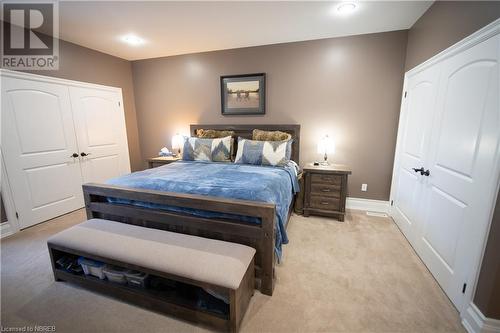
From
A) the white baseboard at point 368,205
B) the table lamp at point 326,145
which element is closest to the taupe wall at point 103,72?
the table lamp at point 326,145

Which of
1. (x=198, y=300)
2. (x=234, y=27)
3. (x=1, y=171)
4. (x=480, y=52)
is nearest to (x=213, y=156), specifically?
(x=234, y=27)

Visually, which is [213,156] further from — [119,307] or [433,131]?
[433,131]

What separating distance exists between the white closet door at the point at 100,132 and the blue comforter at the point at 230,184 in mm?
1726

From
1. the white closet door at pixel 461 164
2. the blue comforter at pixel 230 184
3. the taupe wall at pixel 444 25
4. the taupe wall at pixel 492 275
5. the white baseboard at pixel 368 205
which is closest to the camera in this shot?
the taupe wall at pixel 492 275

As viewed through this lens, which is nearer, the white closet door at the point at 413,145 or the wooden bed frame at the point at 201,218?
the wooden bed frame at the point at 201,218

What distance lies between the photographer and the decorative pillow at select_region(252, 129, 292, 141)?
3.06 m

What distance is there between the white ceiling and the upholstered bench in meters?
2.24

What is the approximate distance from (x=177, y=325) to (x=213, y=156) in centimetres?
208

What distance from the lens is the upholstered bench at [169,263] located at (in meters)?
1.27

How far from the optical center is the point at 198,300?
4.72ft

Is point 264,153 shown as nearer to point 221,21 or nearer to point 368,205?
point 221,21

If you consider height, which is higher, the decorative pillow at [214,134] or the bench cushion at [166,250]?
the decorative pillow at [214,134]

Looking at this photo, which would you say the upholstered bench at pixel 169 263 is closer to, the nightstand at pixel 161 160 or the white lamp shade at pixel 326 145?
the nightstand at pixel 161 160

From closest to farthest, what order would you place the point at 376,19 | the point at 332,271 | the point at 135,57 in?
the point at 332,271
the point at 376,19
the point at 135,57
